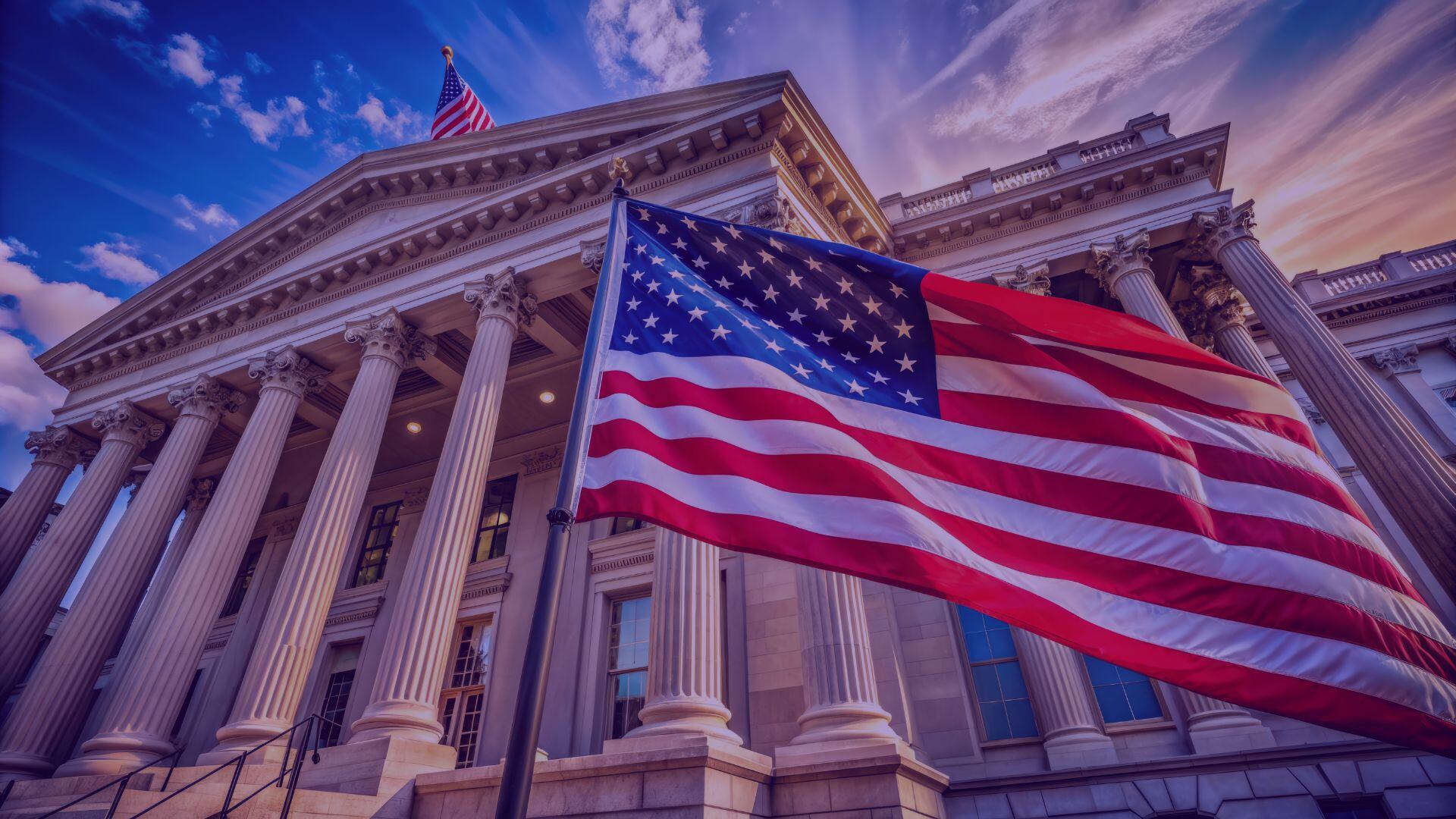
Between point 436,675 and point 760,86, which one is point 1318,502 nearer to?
point 436,675

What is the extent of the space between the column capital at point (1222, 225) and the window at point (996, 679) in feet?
32.2

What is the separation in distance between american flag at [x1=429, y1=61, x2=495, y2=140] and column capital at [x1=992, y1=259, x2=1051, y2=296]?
50.5ft

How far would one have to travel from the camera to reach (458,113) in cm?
2184

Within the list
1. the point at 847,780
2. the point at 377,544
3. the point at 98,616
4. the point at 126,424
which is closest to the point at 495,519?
the point at 377,544

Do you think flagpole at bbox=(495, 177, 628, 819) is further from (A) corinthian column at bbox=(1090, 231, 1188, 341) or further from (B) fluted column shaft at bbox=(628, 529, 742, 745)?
(A) corinthian column at bbox=(1090, 231, 1188, 341)

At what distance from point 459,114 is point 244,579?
16.9m

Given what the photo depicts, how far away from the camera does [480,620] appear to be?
19484 mm

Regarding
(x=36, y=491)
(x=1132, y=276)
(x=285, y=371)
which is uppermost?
(x=285, y=371)

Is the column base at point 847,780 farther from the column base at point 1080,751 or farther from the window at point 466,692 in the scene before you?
the window at point 466,692

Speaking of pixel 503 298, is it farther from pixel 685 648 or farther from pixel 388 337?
pixel 685 648

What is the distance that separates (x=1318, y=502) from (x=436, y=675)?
1177cm

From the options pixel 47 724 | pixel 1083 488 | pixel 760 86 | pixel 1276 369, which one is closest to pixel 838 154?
pixel 760 86

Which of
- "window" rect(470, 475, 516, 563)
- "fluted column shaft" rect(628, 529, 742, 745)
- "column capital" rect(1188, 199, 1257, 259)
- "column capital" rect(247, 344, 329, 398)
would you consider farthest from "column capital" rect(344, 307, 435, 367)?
"column capital" rect(1188, 199, 1257, 259)

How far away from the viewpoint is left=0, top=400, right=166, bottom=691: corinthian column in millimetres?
17141
